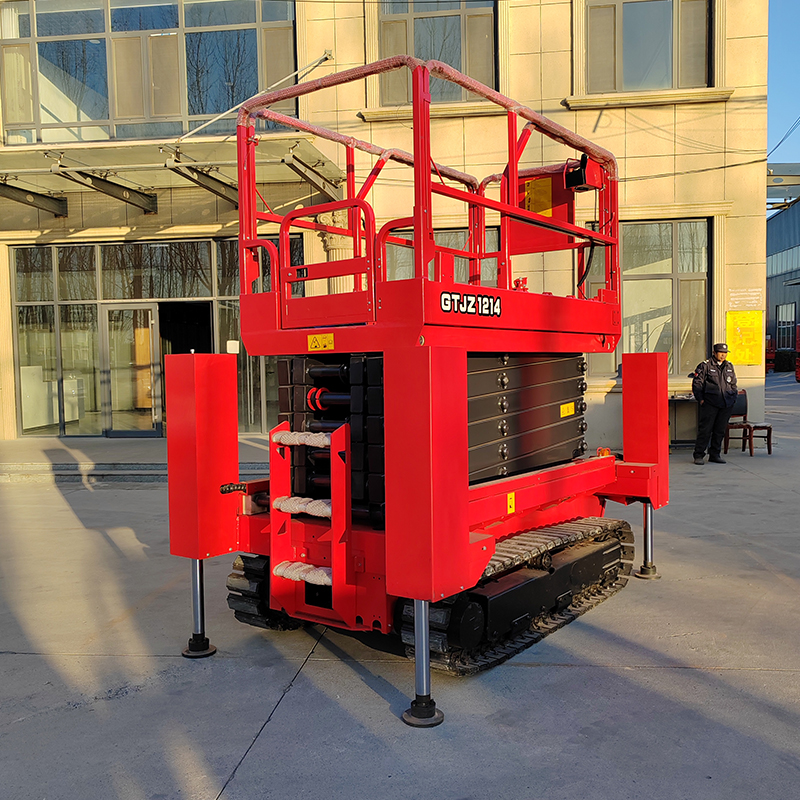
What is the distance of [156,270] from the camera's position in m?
15.6

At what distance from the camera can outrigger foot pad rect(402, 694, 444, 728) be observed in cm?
386

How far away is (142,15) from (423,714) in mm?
14683

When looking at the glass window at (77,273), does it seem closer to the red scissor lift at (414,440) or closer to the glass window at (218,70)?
the glass window at (218,70)

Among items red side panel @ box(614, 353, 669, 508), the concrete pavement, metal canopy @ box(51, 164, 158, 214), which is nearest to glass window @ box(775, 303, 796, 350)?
metal canopy @ box(51, 164, 158, 214)

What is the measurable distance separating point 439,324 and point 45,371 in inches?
549

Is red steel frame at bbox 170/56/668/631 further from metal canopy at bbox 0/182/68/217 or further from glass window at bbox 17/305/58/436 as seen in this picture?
glass window at bbox 17/305/58/436

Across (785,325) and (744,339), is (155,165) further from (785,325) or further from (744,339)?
(785,325)

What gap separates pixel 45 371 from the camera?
15.9 metres

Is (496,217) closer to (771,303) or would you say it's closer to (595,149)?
(595,149)

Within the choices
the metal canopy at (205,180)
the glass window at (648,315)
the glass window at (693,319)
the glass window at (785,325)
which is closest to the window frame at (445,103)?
the metal canopy at (205,180)

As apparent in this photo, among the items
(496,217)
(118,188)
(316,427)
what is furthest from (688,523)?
(118,188)

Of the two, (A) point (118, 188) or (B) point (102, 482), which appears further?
(A) point (118, 188)

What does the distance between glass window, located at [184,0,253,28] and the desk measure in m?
10.0

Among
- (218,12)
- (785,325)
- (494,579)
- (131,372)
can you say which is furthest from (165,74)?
(785,325)
